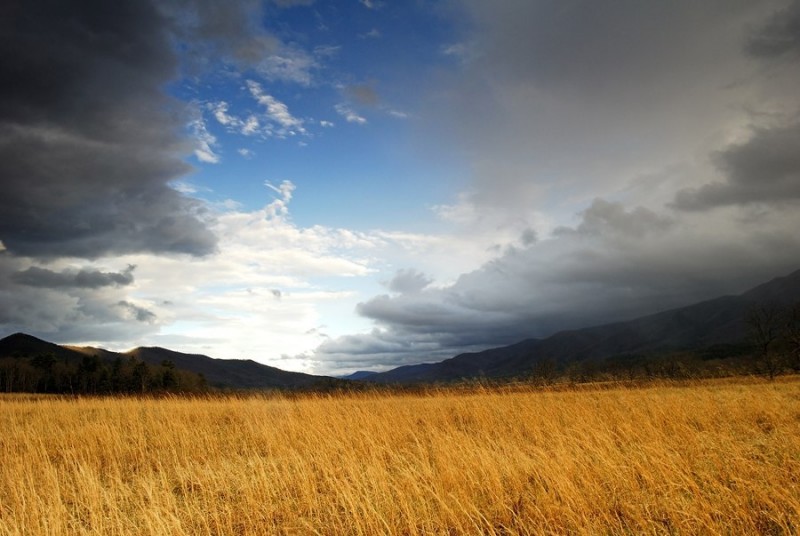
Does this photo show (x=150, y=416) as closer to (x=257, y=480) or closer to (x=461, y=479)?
(x=257, y=480)

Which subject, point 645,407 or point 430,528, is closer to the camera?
point 430,528

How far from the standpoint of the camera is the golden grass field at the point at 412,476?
484cm

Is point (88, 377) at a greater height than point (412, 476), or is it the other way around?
point (412, 476)

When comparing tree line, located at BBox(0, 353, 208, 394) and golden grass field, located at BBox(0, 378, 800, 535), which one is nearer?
golden grass field, located at BBox(0, 378, 800, 535)

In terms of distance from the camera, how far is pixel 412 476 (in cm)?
607

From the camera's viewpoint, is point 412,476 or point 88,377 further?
point 88,377

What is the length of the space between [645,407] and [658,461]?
7.43 metres

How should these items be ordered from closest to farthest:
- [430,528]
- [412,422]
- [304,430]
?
[430,528], [304,430], [412,422]

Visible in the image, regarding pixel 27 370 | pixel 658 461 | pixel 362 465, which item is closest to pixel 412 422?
pixel 362 465

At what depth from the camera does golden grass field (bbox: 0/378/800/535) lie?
4.84m

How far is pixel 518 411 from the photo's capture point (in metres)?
13.0

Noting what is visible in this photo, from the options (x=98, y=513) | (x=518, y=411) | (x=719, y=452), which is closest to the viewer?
(x=98, y=513)

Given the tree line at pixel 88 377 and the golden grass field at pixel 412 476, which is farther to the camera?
the tree line at pixel 88 377

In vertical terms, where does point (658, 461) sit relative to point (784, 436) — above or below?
above
